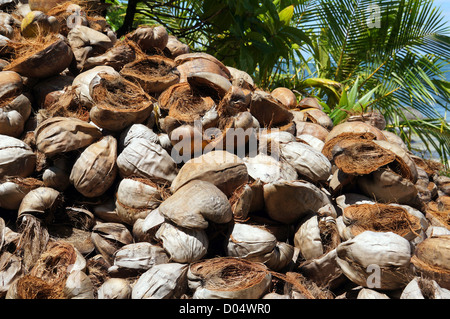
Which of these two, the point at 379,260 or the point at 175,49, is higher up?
the point at 175,49

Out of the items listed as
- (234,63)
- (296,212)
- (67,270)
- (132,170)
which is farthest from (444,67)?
(67,270)

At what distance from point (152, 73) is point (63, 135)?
864mm

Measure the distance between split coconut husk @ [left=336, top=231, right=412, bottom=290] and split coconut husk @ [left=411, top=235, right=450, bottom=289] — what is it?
123 mm

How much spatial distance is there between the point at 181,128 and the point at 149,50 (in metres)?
1.05

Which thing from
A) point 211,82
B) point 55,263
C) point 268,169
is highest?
point 211,82

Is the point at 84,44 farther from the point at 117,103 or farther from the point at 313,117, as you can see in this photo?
the point at 313,117

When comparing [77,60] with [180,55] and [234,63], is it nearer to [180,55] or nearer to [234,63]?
[180,55]

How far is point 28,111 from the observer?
288 centimetres

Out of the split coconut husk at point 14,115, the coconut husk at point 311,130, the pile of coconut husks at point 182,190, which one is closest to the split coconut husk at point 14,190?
the pile of coconut husks at point 182,190

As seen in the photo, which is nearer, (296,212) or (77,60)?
(296,212)

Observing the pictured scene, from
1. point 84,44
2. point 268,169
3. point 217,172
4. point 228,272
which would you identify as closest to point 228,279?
point 228,272

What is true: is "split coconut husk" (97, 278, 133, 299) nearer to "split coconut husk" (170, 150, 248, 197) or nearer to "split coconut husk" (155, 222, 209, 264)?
"split coconut husk" (155, 222, 209, 264)

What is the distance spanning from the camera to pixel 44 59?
2975mm

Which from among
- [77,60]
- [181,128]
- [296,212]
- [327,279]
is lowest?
[327,279]
